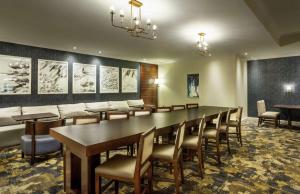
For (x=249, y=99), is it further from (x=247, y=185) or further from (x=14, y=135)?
(x=14, y=135)

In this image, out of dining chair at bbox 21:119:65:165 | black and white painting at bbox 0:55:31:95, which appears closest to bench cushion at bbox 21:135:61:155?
dining chair at bbox 21:119:65:165

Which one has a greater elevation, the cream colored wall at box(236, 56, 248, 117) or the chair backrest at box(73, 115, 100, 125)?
the cream colored wall at box(236, 56, 248, 117)

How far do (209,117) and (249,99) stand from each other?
5892 millimetres

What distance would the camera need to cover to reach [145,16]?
11.4 feet

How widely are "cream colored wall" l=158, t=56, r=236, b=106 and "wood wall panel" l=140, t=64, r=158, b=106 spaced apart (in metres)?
0.31

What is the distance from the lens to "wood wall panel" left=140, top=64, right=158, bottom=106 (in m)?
9.10

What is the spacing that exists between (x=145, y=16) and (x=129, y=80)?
5126 mm

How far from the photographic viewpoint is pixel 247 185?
104 inches

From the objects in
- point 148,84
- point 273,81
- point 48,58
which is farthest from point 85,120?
point 273,81

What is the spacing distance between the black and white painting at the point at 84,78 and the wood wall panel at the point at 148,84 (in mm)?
2554

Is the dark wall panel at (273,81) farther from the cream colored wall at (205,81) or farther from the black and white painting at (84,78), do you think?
the black and white painting at (84,78)

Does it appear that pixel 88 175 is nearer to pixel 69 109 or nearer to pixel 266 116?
pixel 69 109

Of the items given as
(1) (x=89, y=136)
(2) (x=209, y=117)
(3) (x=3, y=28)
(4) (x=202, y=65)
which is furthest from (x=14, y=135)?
(4) (x=202, y=65)

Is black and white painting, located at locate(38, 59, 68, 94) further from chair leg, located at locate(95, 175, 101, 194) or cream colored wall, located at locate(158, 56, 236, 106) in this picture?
chair leg, located at locate(95, 175, 101, 194)
